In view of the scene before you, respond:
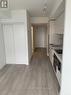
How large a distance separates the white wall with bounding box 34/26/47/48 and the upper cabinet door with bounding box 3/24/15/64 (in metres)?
5.22

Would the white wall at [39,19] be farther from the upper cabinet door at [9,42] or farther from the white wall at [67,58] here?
the white wall at [67,58]

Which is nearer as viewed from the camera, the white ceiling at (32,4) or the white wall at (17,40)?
the white ceiling at (32,4)

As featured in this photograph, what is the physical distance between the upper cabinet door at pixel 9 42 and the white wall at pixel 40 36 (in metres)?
5.22

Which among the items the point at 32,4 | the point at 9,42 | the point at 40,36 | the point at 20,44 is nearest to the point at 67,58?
the point at 32,4

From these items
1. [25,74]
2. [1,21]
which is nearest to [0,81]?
[25,74]

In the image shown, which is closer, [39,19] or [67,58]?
[67,58]

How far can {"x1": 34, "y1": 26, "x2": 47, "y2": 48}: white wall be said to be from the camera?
985 centimetres

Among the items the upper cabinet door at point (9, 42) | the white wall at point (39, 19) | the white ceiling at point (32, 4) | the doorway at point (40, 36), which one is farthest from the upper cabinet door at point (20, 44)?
the doorway at point (40, 36)

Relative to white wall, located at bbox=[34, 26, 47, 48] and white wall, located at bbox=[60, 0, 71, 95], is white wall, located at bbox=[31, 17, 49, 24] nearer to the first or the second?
white wall, located at bbox=[34, 26, 47, 48]

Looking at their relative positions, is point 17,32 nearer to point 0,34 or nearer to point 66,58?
point 0,34

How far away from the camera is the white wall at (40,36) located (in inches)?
388

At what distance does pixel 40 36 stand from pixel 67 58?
7.99 m

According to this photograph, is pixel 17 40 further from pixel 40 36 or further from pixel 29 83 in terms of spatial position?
pixel 40 36

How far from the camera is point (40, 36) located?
991cm
